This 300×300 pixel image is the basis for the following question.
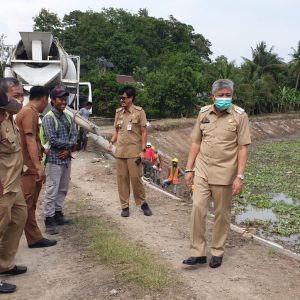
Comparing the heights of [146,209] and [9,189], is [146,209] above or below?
below

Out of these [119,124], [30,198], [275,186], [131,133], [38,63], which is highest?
[38,63]

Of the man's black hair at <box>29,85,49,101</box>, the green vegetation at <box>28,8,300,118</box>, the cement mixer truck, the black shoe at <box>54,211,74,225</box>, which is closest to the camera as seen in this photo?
the man's black hair at <box>29,85,49,101</box>

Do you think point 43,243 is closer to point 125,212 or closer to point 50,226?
point 50,226

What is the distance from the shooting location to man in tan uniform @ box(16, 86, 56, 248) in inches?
202

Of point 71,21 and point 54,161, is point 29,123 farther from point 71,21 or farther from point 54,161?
point 71,21

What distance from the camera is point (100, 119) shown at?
981 inches

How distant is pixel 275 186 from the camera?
1320cm

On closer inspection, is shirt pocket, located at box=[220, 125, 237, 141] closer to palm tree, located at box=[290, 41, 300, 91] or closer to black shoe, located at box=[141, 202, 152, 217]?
black shoe, located at box=[141, 202, 152, 217]

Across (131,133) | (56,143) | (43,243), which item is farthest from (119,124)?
(43,243)

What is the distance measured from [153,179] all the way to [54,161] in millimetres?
5896

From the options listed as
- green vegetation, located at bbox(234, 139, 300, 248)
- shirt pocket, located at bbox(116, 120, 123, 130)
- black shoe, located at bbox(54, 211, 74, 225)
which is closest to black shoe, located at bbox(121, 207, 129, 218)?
black shoe, located at bbox(54, 211, 74, 225)

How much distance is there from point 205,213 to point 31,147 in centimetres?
209

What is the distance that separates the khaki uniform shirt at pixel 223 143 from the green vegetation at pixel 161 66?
20518mm

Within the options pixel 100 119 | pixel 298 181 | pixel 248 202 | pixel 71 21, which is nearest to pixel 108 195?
pixel 248 202
